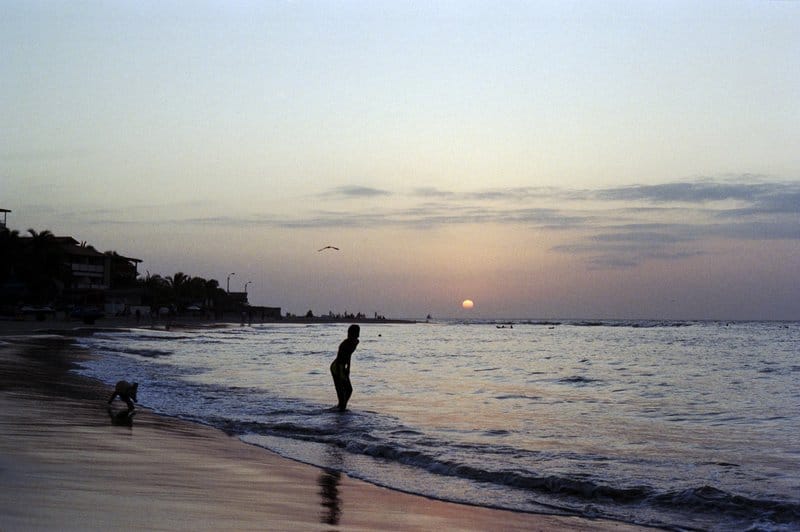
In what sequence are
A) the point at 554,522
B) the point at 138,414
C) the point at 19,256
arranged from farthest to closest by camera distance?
the point at 19,256, the point at 138,414, the point at 554,522

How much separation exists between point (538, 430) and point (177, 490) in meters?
8.40

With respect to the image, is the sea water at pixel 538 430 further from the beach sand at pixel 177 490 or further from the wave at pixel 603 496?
the beach sand at pixel 177 490

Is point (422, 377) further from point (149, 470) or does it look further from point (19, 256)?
point (19, 256)

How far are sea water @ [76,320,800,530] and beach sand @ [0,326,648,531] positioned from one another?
76 cm

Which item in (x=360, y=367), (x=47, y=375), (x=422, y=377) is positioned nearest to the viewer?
(x=47, y=375)

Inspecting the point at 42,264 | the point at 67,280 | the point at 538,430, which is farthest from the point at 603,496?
the point at 67,280

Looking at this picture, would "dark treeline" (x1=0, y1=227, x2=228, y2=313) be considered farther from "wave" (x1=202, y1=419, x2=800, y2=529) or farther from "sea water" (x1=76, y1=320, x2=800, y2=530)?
"wave" (x1=202, y1=419, x2=800, y2=529)

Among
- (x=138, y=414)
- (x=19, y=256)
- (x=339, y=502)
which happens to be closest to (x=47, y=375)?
(x=138, y=414)

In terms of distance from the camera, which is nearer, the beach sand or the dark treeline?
the beach sand

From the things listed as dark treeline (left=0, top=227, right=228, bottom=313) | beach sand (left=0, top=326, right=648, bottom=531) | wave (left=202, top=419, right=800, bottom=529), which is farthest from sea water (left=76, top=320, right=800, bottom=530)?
dark treeline (left=0, top=227, right=228, bottom=313)

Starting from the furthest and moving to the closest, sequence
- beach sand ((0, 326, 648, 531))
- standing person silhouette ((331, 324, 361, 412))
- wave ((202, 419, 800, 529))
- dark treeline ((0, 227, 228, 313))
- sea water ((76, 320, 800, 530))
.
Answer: dark treeline ((0, 227, 228, 313)), standing person silhouette ((331, 324, 361, 412)), sea water ((76, 320, 800, 530)), wave ((202, 419, 800, 529)), beach sand ((0, 326, 648, 531))

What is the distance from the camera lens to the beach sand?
6383 millimetres

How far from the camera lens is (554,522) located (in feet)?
26.1

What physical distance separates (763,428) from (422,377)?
44.0 feet
